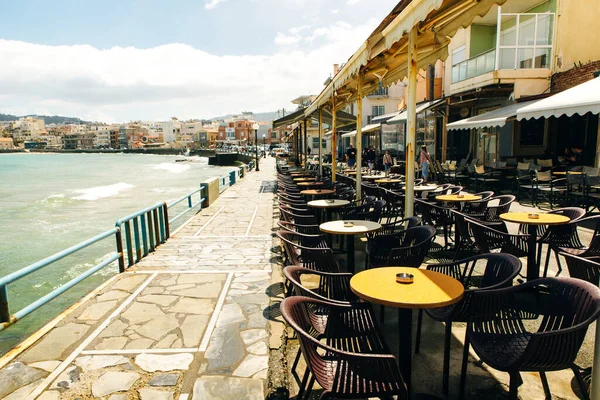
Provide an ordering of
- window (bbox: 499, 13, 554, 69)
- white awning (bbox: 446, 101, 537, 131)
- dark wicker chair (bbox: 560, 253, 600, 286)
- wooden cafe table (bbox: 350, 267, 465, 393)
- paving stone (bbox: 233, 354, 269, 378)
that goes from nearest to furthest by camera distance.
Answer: wooden cafe table (bbox: 350, 267, 465, 393) → paving stone (bbox: 233, 354, 269, 378) → dark wicker chair (bbox: 560, 253, 600, 286) → white awning (bbox: 446, 101, 537, 131) → window (bbox: 499, 13, 554, 69)

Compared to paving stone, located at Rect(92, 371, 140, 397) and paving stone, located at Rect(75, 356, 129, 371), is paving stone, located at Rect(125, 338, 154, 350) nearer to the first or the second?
paving stone, located at Rect(75, 356, 129, 371)

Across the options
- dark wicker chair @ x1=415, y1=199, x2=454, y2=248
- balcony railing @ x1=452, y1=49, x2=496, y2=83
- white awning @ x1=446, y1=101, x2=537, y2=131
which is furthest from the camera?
balcony railing @ x1=452, y1=49, x2=496, y2=83

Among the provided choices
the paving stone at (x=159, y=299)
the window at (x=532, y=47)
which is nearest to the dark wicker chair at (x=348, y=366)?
the paving stone at (x=159, y=299)

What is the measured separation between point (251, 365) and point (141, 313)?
1.69 m

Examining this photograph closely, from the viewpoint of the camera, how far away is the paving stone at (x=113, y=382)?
2.79m

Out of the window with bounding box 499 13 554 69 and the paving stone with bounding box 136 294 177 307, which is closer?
the paving stone with bounding box 136 294 177 307

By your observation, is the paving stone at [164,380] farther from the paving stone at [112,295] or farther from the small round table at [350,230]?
the small round table at [350,230]

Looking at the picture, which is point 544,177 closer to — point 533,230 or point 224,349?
point 533,230

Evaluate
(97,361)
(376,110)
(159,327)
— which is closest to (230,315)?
(159,327)

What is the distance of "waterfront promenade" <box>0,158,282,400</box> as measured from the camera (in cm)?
284

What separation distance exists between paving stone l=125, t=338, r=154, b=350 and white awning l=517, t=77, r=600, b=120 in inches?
301

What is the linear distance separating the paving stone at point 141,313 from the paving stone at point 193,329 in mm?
379

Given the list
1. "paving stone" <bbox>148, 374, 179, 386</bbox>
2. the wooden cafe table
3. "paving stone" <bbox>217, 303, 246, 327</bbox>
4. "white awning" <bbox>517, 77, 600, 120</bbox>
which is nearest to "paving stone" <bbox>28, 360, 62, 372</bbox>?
"paving stone" <bbox>148, 374, 179, 386</bbox>

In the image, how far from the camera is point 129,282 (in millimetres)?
5125
